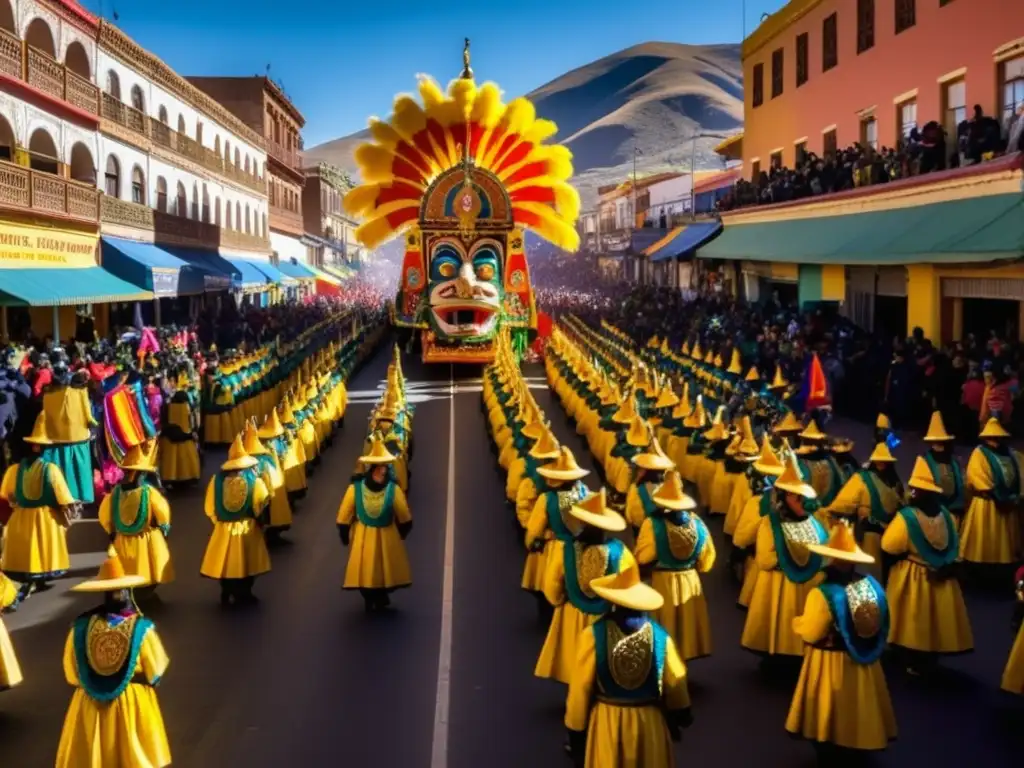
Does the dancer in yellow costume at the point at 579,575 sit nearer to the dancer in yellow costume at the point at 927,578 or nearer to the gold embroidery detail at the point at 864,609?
the gold embroidery detail at the point at 864,609

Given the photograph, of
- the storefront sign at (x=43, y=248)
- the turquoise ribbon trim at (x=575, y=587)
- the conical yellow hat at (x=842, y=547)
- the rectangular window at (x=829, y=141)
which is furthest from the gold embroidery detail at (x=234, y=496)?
the rectangular window at (x=829, y=141)

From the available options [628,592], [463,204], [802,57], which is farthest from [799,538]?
[802,57]

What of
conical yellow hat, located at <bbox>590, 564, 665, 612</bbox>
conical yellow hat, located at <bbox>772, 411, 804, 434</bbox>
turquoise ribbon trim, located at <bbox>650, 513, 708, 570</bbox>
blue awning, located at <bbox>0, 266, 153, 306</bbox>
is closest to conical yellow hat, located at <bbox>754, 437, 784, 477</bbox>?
turquoise ribbon trim, located at <bbox>650, 513, 708, 570</bbox>

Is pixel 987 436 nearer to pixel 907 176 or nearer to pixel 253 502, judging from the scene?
pixel 253 502

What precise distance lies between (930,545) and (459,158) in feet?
72.9

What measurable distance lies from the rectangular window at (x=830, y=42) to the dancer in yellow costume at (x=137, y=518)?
23.0 m

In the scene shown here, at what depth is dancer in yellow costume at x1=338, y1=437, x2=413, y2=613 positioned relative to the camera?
9344mm

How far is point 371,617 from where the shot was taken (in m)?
9.38

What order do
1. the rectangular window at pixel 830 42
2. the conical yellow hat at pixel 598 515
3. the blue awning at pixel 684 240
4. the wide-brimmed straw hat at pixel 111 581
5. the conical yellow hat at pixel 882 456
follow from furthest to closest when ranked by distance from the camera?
the blue awning at pixel 684 240
the rectangular window at pixel 830 42
the conical yellow hat at pixel 882 456
the conical yellow hat at pixel 598 515
the wide-brimmed straw hat at pixel 111 581

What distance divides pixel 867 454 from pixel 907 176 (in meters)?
6.21

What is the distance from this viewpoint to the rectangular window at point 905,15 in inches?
884

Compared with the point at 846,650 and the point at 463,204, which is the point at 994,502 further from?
the point at 463,204

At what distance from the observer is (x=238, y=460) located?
979 cm

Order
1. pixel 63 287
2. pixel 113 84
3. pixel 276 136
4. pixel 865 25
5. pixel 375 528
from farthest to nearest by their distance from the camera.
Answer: pixel 276 136 < pixel 113 84 < pixel 865 25 < pixel 63 287 < pixel 375 528
